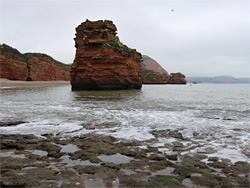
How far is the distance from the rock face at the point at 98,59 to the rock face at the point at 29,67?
105 ft

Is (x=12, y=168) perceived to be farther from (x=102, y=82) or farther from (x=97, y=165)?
(x=102, y=82)

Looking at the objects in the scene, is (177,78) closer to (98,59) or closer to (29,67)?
(29,67)

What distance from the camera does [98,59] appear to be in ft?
105

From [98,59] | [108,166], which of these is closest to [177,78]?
[98,59]

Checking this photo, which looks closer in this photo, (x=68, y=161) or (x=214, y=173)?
(x=214, y=173)

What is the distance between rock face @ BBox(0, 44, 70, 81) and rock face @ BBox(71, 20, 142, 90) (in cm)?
3200

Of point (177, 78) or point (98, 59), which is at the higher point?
point (177, 78)

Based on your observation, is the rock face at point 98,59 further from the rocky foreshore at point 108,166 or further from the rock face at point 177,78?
the rock face at point 177,78

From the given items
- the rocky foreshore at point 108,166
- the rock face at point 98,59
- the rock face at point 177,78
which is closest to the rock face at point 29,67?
the rock face at point 98,59

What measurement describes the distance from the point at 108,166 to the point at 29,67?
235 ft

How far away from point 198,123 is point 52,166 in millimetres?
6318

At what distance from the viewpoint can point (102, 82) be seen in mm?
32625

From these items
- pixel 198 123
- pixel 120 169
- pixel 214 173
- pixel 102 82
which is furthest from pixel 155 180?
pixel 102 82

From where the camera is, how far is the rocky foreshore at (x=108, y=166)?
3.27 metres
